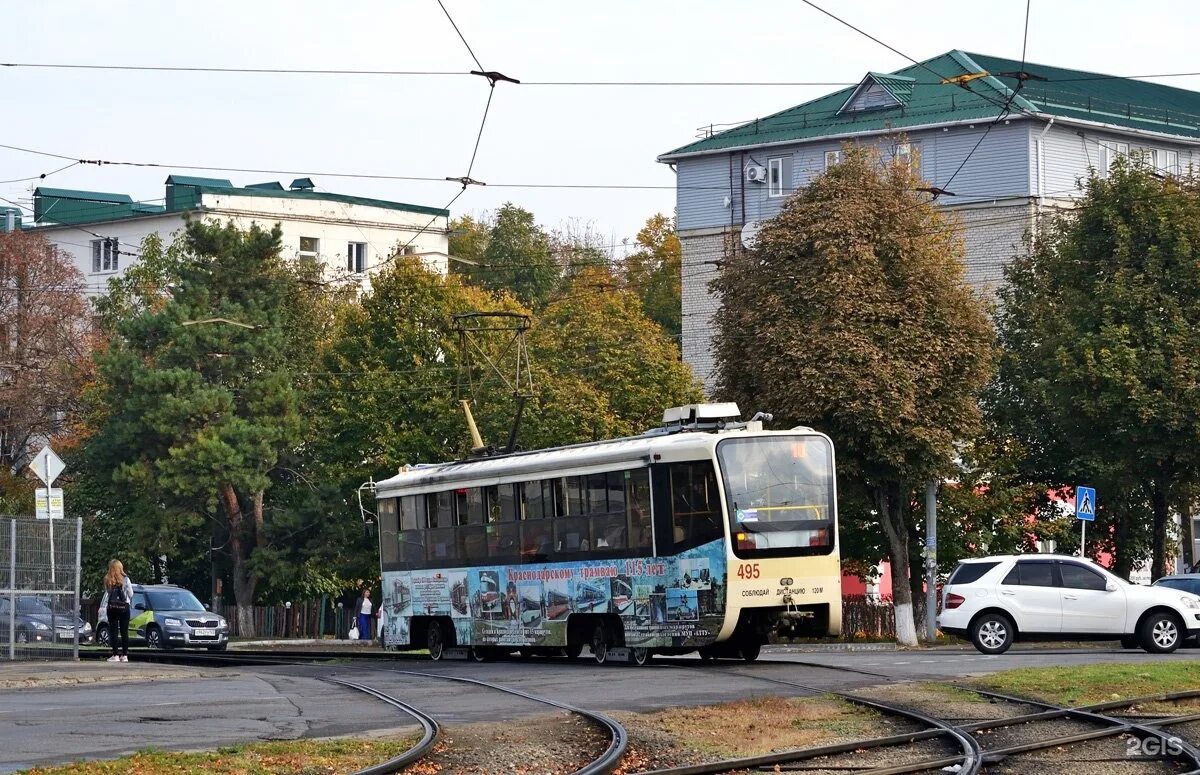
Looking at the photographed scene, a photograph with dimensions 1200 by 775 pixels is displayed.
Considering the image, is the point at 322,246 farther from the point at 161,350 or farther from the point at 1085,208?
the point at 1085,208

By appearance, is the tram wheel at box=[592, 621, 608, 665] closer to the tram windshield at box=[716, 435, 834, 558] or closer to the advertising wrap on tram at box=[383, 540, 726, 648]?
the advertising wrap on tram at box=[383, 540, 726, 648]

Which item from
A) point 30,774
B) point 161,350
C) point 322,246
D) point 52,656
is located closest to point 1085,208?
point 52,656

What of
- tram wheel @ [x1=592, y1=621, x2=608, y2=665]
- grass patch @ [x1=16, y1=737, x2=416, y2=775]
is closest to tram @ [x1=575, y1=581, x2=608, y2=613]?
tram wheel @ [x1=592, y1=621, x2=608, y2=665]

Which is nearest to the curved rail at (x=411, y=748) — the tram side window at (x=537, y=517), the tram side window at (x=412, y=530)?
the tram side window at (x=537, y=517)

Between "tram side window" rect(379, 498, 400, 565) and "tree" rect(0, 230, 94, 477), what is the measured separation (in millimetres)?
37132

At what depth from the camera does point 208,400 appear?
56.2 metres

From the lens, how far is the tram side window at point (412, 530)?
103ft

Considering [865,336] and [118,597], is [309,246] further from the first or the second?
[118,597]

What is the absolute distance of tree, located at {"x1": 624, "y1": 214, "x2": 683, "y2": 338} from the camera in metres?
87.4

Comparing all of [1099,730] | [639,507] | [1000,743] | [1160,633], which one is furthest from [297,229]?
[1000,743]

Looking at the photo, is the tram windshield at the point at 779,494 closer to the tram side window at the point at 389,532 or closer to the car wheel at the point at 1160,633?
the car wheel at the point at 1160,633

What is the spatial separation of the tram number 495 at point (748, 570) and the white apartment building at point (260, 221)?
65139 millimetres

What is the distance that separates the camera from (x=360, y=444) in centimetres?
5409

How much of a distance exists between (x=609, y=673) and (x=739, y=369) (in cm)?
1662
